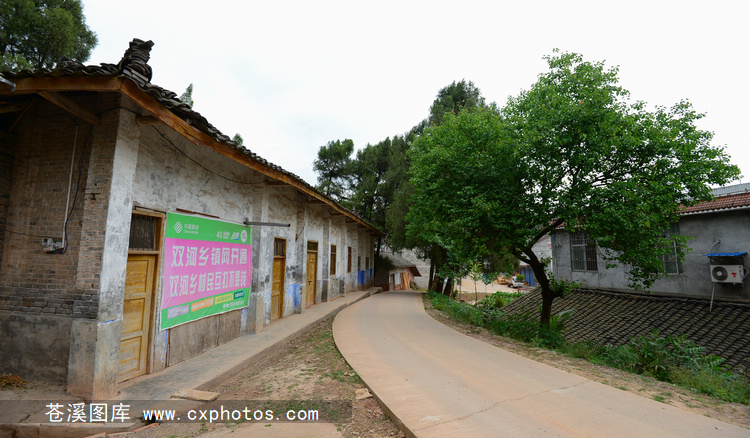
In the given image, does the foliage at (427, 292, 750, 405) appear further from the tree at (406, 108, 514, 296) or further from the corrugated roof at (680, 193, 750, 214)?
the corrugated roof at (680, 193, 750, 214)

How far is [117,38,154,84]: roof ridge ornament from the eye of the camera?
4539 mm

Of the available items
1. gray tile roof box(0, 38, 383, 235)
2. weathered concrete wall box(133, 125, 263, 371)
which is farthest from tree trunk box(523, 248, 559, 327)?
gray tile roof box(0, 38, 383, 235)

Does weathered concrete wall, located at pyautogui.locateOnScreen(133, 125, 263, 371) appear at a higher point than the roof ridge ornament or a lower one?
lower

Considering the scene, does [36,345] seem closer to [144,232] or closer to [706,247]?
[144,232]

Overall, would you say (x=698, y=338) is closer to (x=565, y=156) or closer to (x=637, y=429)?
(x=565, y=156)

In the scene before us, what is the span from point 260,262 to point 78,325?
3.93 metres

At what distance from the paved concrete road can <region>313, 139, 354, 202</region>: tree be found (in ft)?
75.2

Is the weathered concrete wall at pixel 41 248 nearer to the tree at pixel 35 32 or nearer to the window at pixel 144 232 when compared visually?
the window at pixel 144 232

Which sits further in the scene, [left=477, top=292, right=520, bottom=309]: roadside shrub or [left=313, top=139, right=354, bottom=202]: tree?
[left=313, top=139, right=354, bottom=202]: tree

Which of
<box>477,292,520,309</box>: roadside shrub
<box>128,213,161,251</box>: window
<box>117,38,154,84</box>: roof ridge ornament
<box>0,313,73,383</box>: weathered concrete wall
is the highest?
<box>117,38,154,84</box>: roof ridge ornament

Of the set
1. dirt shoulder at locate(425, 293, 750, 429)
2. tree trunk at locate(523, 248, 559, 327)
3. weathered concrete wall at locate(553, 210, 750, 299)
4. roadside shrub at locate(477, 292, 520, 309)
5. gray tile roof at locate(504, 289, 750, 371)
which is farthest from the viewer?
roadside shrub at locate(477, 292, 520, 309)

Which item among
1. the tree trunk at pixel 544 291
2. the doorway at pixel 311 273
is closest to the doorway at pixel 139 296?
the doorway at pixel 311 273

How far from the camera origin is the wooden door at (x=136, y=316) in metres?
4.52

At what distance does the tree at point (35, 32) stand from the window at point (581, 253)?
20.8 meters
